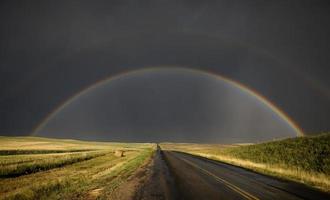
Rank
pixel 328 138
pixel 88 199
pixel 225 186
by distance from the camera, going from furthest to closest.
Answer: pixel 328 138 < pixel 225 186 < pixel 88 199

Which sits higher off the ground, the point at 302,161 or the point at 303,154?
the point at 303,154

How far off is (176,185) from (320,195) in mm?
6439

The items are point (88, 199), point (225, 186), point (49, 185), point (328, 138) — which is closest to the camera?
point (88, 199)

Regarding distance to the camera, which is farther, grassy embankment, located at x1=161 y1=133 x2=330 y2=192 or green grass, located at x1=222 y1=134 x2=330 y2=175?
green grass, located at x1=222 y1=134 x2=330 y2=175

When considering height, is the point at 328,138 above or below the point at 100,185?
above

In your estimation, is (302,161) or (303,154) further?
(303,154)

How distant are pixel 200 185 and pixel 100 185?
5.17m

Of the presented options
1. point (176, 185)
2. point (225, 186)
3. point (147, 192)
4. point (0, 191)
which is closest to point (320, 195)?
point (225, 186)

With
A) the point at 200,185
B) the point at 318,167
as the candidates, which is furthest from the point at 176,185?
the point at 318,167

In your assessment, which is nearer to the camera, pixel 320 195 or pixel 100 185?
pixel 320 195

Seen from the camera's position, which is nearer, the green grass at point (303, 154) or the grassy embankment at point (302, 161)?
the grassy embankment at point (302, 161)

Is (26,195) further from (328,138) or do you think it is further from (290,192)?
(328,138)

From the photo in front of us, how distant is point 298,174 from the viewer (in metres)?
19.2

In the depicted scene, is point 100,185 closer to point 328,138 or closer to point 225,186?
point 225,186
